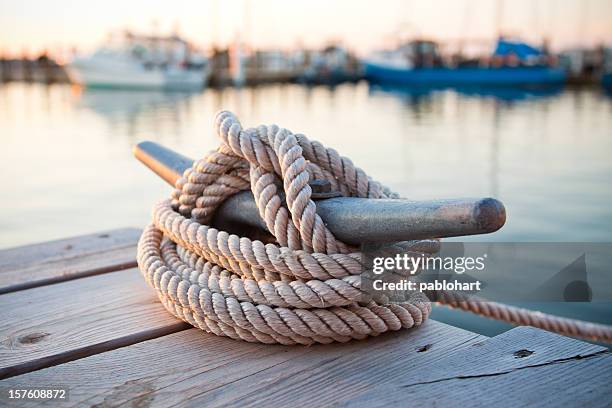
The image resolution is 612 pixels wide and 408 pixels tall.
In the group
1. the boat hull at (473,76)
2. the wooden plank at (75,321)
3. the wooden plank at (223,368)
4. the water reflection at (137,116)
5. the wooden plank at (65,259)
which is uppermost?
the boat hull at (473,76)

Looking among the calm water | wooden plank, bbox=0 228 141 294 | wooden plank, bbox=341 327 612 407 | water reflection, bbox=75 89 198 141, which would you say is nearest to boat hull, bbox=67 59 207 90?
water reflection, bbox=75 89 198 141

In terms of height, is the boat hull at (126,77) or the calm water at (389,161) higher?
the boat hull at (126,77)

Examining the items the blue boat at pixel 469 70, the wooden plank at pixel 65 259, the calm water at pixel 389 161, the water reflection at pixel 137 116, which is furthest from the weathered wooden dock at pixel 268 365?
the blue boat at pixel 469 70

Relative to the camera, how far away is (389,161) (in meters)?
9.34

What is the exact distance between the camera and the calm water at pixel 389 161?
19.4 feet

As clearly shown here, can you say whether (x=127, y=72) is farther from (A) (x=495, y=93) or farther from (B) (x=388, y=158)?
(B) (x=388, y=158)

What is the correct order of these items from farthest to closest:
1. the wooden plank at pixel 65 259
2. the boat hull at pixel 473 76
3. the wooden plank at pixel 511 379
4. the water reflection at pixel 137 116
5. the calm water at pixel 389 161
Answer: the boat hull at pixel 473 76 → the water reflection at pixel 137 116 → the calm water at pixel 389 161 → the wooden plank at pixel 65 259 → the wooden plank at pixel 511 379

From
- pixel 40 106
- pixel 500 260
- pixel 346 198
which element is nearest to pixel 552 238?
pixel 500 260

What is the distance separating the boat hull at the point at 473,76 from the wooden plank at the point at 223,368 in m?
35.4

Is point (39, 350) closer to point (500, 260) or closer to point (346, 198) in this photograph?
point (346, 198)

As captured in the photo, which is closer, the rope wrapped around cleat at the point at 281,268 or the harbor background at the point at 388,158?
the rope wrapped around cleat at the point at 281,268

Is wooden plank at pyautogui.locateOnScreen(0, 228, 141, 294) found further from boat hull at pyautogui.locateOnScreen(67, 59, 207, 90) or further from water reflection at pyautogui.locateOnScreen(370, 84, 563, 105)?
boat hull at pyautogui.locateOnScreen(67, 59, 207, 90)

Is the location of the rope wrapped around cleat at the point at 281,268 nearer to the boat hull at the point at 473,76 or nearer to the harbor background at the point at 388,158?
the harbor background at the point at 388,158

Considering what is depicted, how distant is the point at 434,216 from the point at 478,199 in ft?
0.33
